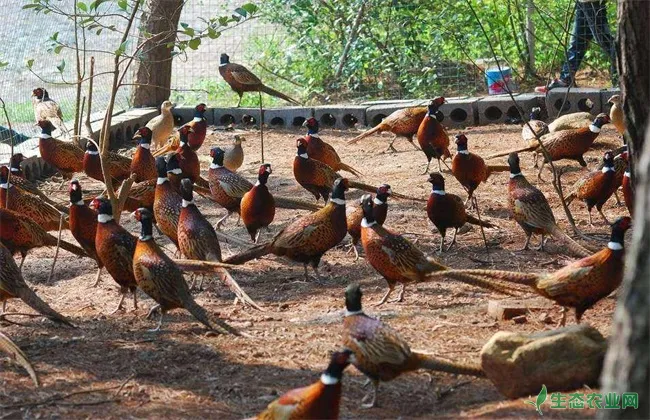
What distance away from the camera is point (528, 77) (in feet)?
47.8

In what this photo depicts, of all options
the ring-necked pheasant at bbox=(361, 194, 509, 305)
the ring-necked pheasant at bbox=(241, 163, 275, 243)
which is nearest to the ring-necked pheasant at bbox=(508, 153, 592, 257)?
the ring-necked pheasant at bbox=(361, 194, 509, 305)

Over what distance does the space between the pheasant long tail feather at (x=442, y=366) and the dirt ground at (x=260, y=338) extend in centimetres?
12

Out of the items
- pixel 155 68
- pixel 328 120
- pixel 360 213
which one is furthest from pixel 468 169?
pixel 155 68

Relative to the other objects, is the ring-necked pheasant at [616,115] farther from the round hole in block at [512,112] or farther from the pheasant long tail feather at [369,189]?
the pheasant long tail feather at [369,189]

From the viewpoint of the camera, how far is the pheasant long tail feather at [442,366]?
4914 mm

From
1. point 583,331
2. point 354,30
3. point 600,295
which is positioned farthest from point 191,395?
point 354,30

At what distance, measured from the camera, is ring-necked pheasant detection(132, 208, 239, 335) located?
237 inches

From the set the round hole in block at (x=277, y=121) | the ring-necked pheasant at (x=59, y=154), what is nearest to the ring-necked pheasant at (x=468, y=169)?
the ring-necked pheasant at (x=59, y=154)

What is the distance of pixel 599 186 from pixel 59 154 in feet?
17.5

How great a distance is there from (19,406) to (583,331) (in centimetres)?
274

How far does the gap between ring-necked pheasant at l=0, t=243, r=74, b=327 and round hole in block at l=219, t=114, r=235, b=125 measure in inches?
322

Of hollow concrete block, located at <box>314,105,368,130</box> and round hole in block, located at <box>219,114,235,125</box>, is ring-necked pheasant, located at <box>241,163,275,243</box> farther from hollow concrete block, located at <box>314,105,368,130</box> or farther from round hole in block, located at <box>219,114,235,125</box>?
round hole in block, located at <box>219,114,235,125</box>

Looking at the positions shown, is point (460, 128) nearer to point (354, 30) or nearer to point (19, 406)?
point (354, 30)

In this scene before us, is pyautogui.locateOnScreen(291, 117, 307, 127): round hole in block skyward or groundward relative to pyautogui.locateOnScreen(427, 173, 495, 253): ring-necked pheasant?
skyward
